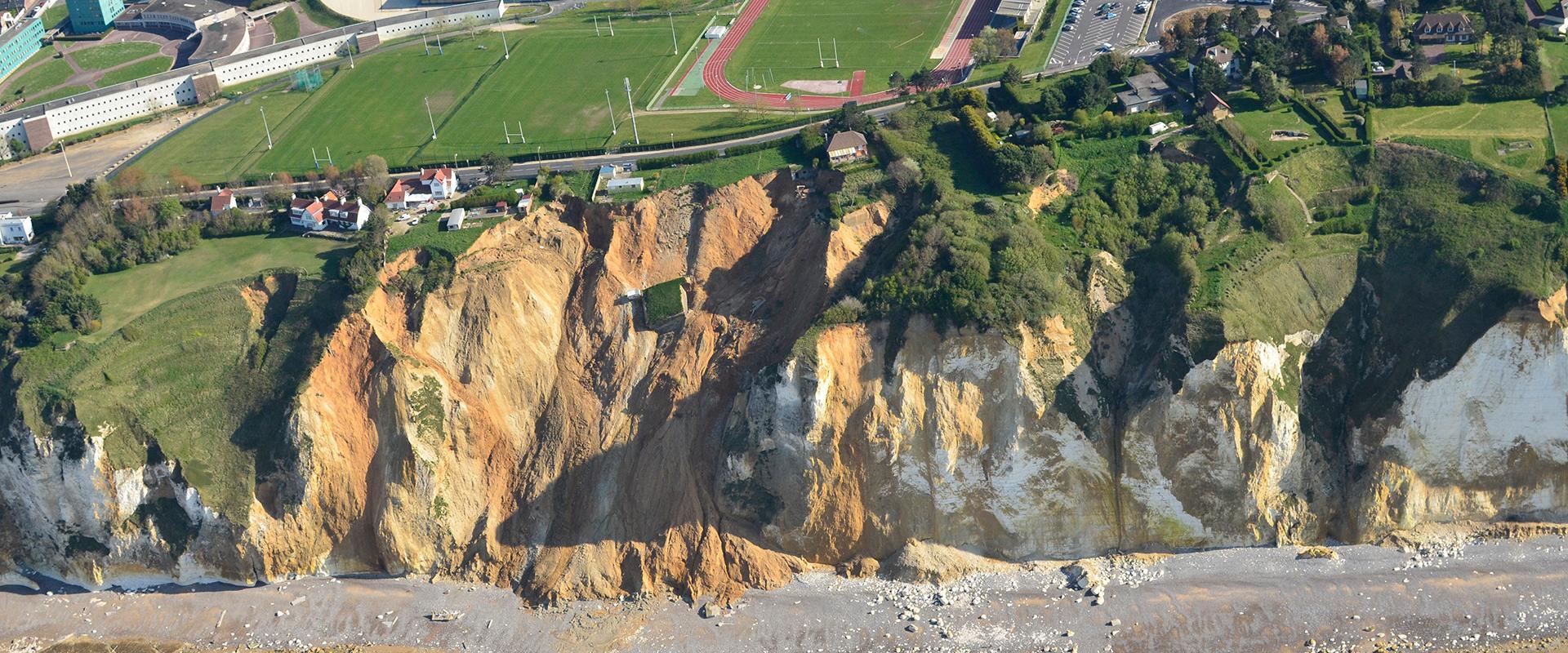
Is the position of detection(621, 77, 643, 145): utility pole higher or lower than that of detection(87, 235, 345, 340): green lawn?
higher

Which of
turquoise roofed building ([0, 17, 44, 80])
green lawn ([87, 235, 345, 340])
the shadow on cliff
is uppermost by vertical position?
turquoise roofed building ([0, 17, 44, 80])

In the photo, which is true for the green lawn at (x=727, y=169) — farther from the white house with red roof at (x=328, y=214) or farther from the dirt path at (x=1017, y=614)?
the dirt path at (x=1017, y=614)

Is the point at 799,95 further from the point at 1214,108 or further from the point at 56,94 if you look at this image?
the point at 56,94

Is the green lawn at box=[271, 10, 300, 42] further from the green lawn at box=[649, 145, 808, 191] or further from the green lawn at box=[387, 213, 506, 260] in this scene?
the green lawn at box=[649, 145, 808, 191]

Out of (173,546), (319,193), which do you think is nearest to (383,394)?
(173,546)

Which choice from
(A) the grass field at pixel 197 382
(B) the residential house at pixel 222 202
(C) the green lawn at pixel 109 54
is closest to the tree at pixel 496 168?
(A) the grass field at pixel 197 382

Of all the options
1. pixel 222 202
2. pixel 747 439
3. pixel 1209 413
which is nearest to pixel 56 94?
pixel 222 202

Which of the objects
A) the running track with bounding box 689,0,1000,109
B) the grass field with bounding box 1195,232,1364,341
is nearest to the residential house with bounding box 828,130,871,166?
the running track with bounding box 689,0,1000,109
